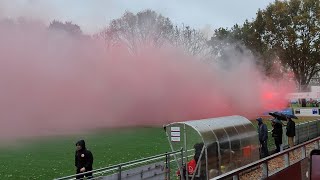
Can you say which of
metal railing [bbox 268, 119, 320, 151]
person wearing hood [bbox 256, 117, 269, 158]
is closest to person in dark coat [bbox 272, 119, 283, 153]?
metal railing [bbox 268, 119, 320, 151]

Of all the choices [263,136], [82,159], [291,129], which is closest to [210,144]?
[82,159]

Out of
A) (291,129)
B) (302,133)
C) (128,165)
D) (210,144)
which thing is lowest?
(302,133)

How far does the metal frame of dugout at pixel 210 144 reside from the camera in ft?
32.1

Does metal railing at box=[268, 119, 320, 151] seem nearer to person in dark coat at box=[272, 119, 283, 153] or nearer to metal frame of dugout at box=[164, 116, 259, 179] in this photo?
person in dark coat at box=[272, 119, 283, 153]

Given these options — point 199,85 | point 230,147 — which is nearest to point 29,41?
point 199,85

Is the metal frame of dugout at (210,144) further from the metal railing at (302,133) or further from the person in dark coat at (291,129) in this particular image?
the person in dark coat at (291,129)

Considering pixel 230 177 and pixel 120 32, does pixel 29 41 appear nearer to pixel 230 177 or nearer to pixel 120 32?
pixel 120 32

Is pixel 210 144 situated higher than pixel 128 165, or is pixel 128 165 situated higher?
pixel 210 144

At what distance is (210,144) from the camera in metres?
9.85

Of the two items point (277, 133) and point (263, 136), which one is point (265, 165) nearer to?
point (263, 136)

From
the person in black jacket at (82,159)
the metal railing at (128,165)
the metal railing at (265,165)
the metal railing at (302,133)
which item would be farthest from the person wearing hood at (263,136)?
the person in black jacket at (82,159)

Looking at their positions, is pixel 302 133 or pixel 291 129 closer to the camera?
pixel 291 129

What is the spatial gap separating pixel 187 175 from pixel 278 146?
727 centimetres

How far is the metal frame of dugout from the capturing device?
9.78 meters
